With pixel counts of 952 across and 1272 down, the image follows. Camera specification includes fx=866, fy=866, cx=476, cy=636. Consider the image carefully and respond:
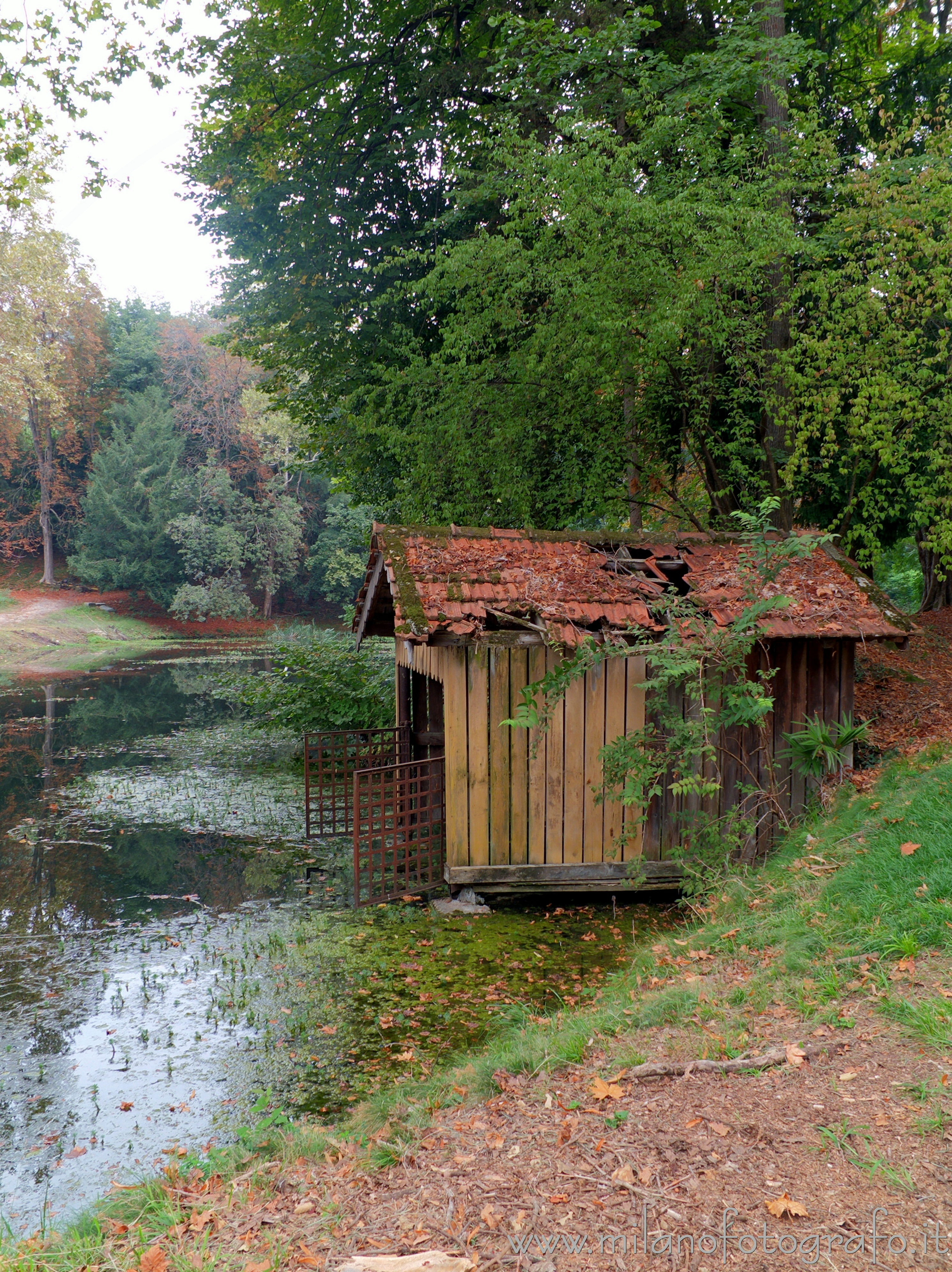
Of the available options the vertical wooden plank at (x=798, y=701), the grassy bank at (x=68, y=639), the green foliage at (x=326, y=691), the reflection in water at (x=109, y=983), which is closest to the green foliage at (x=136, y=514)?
the grassy bank at (x=68, y=639)

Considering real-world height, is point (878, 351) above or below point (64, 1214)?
above

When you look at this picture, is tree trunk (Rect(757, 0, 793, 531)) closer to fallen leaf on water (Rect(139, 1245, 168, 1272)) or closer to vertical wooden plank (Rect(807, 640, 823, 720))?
vertical wooden plank (Rect(807, 640, 823, 720))

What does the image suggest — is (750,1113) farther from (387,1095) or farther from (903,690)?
(903,690)

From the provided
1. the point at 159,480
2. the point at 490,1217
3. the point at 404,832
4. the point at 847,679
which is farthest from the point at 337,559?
the point at 490,1217

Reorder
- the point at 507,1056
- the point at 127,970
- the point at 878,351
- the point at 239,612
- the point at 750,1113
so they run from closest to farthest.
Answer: the point at 750,1113, the point at 507,1056, the point at 127,970, the point at 878,351, the point at 239,612

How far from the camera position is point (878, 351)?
33.1 feet

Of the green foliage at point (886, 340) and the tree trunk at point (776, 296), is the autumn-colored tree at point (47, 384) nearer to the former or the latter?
the tree trunk at point (776, 296)

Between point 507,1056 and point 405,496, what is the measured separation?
1121 centimetres

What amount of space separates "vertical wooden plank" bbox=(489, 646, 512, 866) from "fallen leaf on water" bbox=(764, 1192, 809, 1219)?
16.3 ft

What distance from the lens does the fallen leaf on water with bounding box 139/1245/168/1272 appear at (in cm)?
317

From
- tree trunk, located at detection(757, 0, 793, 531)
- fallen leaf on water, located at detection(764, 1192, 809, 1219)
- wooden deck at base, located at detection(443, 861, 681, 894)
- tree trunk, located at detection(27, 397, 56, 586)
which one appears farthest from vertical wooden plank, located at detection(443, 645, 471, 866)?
tree trunk, located at detection(27, 397, 56, 586)

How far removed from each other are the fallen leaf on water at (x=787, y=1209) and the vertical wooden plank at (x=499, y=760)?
497cm

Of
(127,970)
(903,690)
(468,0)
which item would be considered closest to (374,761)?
(127,970)

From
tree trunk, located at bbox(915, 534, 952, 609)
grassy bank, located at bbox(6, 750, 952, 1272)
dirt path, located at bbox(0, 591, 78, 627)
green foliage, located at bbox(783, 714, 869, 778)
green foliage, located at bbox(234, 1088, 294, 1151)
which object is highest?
tree trunk, located at bbox(915, 534, 952, 609)
